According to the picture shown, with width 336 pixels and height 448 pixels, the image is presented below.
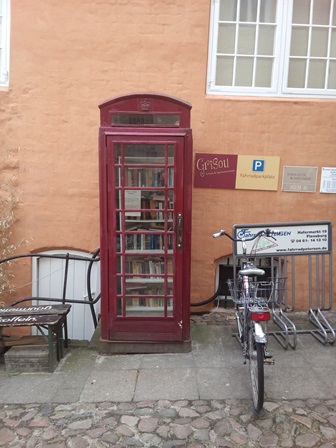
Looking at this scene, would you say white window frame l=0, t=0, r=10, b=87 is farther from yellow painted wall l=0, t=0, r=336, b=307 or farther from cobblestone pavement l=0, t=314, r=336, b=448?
cobblestone pavement l=0, t=314, r=336, b=448

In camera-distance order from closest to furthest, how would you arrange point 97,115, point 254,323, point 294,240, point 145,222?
point 254,323, point 145,222, point 294,240, point 97,115

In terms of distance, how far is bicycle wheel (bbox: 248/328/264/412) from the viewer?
2.96m

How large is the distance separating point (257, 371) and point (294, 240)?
1.90 metres

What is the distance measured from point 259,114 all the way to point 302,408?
139 inches

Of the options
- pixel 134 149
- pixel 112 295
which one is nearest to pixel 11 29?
pixel 134 149

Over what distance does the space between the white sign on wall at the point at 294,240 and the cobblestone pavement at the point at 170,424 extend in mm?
1676

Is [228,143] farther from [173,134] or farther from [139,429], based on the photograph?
[139,429]

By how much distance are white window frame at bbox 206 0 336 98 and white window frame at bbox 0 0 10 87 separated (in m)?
2.66

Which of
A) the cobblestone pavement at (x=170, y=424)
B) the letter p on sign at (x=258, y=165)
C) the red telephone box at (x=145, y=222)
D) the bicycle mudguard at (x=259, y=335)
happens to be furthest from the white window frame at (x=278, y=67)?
the cobblestone pavement at (x=170, y=424)

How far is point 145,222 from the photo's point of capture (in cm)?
416

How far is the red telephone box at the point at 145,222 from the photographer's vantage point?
12.8 ft

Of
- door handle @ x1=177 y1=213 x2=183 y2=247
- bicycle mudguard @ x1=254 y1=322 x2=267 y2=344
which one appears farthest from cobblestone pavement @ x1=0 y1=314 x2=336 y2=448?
door handle @ x1=177 y1=213 x2=183 y2=247

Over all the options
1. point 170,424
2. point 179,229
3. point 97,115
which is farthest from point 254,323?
point 97,115

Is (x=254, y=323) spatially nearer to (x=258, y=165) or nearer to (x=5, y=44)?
(x=258, y=165)
